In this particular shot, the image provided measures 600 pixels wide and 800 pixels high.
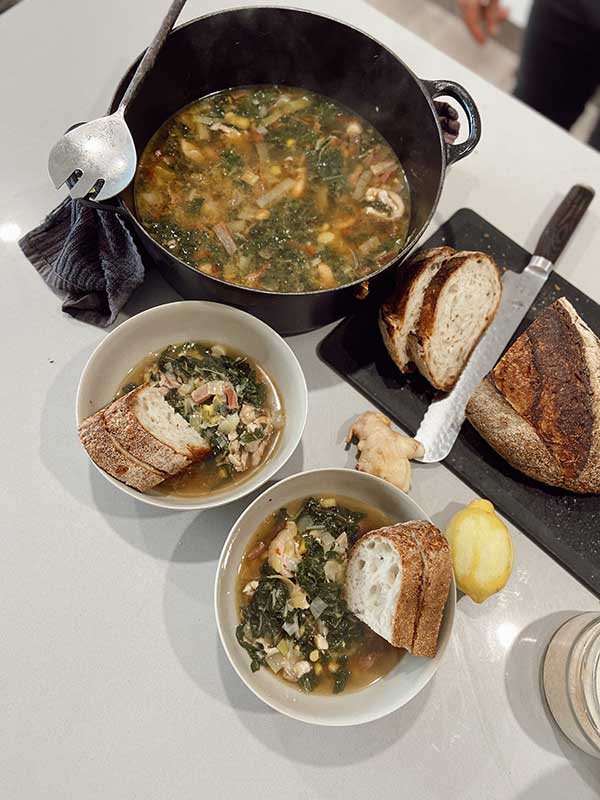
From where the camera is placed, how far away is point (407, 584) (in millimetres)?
1351

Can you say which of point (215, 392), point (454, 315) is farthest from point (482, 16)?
point (215, 392)

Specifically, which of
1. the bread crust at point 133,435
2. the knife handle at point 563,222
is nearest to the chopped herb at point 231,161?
the bread crust at point 133,435

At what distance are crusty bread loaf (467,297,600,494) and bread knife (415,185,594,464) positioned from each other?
0.07m

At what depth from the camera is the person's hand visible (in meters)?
3.24

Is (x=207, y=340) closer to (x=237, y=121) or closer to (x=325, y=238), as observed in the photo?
(x=325, y=238)

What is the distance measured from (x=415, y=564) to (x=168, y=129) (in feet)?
3.92

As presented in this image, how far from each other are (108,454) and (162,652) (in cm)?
45

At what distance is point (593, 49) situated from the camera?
246 cm

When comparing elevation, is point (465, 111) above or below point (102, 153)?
above

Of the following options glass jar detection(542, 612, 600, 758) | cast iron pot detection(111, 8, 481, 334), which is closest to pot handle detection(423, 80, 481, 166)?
cast iron pot detection(111, 8, 481, 334)

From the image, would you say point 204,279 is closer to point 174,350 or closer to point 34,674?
point 174,350

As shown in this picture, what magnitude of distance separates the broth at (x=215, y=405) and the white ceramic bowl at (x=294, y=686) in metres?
0.11

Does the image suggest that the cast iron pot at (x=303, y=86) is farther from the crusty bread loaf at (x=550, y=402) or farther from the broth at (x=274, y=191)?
the crusty bread loaf at (x=550, y=402)

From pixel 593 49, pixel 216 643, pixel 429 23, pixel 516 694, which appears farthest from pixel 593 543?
pixel 429 23
